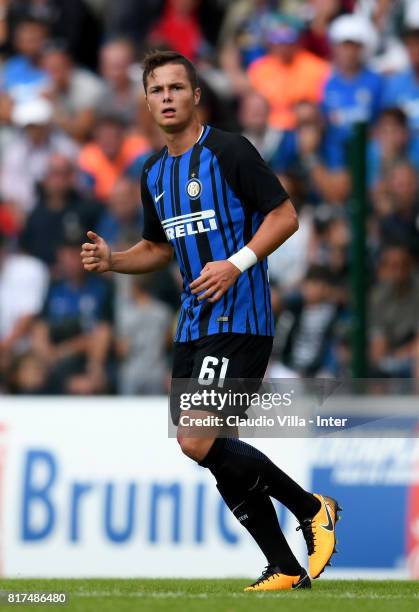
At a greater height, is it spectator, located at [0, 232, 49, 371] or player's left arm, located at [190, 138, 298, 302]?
player's left arm, located at [190, 138, 298, 302]

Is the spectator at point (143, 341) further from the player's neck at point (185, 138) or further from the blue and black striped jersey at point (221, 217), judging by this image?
the player's neck at point (185, 138)

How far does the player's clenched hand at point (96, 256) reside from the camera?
6.41 metres

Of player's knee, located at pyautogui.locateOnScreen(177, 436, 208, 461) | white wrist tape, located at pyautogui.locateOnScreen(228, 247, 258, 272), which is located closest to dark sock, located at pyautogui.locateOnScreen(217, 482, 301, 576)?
player's knee, located at pyautogui.locateOnScreen(177, 436, 208, 461)

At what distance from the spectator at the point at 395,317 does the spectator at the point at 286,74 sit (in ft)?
9.47

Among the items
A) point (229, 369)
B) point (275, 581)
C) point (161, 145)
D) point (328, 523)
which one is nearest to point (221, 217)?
point (229, 369)

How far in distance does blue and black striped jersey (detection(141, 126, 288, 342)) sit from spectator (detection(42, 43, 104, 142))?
649 centimetres

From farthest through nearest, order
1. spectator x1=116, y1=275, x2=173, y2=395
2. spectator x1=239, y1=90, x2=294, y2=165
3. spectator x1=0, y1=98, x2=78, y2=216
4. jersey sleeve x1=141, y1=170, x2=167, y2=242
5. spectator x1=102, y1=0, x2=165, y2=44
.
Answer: spectator x1=102, y1=0, x2=165, y2=44, spectator x1=0, y1=98, x2=78, y2=216, spectator x1=239, y1=90, x2=294, y2=165, spectator x1=116, y1=275, x2=173, y2=395, jersey sleeve x1=141, y1=170, x2=167, y2=242

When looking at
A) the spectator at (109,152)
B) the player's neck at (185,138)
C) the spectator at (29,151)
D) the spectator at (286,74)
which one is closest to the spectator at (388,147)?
the spectator at (286,74)

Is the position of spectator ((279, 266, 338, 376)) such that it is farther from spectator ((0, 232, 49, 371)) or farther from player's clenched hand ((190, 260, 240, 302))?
player's clenched hand ((190, 260, 240, 302))

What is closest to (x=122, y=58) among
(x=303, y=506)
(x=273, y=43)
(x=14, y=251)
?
(x=273, y=43)

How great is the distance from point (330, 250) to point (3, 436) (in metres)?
2.63

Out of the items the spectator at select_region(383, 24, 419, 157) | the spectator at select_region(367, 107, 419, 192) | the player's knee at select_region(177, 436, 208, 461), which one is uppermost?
the spectator at select_region(383, 24, 419, 157)

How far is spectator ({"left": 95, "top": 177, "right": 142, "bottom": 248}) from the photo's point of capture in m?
11.0

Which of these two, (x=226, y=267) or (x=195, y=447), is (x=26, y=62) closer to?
(x=226, y=267)
